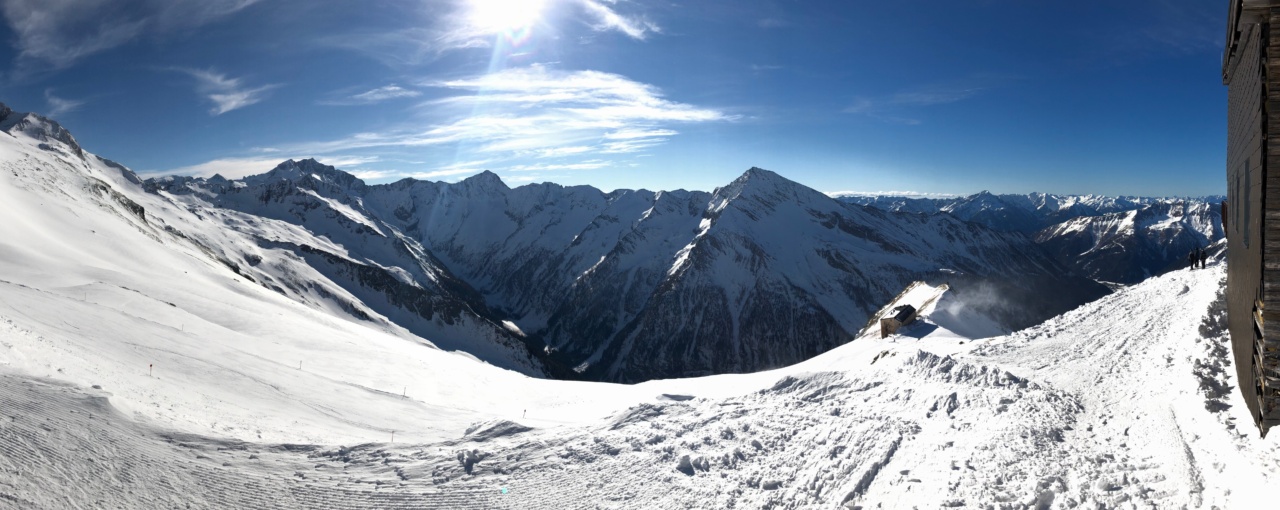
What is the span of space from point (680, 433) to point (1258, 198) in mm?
15111

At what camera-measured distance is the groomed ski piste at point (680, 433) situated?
12.5 metres

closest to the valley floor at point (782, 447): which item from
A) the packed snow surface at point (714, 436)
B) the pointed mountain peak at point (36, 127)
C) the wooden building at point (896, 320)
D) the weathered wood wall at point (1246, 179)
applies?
the packed snow surface at point (714, 436)

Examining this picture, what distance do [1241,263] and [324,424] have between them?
1110 inches

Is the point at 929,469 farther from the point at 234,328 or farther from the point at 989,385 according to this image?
the point at 234,328

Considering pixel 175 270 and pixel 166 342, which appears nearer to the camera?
pixel 166 342

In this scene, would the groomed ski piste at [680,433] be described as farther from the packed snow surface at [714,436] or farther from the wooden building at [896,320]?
the wooden building at [896,320]

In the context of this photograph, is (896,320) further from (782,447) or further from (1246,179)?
(1246,179)

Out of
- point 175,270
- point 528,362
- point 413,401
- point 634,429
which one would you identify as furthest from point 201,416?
point 528,362

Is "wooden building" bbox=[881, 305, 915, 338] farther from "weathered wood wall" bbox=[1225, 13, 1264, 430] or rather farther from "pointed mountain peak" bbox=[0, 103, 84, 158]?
"pointed mountain peak" bbox=[0, 103, 84, 158]

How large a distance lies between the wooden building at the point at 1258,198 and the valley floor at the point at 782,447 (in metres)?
1.23

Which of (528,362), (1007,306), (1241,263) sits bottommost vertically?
(528,362)

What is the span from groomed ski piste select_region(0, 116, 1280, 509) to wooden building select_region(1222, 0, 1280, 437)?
48.9 inches

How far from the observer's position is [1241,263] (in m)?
12.4

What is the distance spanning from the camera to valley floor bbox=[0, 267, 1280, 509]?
39.6 feet
